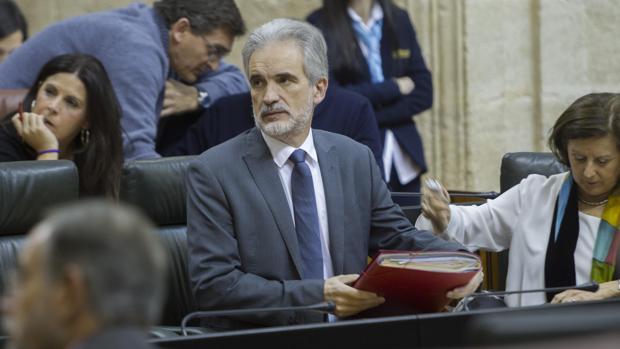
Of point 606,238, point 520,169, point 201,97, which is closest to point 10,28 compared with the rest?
point 201,97

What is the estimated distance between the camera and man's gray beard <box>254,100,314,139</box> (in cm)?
348

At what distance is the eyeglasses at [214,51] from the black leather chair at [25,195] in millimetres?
1335

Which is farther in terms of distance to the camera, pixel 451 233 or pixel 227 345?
pixel 451 233

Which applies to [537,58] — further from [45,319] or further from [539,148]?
[45,319]

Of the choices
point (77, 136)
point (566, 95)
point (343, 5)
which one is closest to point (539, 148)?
point (566, 95)

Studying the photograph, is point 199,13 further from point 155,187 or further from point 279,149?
point 279,149

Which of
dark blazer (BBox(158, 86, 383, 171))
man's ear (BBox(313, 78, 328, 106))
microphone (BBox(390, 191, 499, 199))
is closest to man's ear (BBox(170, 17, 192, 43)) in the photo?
dark blazer (BBox(158, 86, 383, 171))

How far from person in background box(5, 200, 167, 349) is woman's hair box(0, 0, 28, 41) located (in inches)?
171

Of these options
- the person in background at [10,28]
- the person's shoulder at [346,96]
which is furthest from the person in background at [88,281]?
the person in background at [10,28]

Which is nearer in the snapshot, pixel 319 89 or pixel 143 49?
pixel 319 89

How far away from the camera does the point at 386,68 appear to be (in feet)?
18.4

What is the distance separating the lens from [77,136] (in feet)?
15.1

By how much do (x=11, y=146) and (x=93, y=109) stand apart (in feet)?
0.99

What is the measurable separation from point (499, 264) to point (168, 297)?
1.11 m
